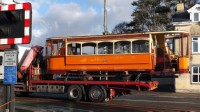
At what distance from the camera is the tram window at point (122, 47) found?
2119 cm

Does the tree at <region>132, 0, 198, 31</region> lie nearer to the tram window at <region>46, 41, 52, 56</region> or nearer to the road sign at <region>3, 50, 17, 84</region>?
the tram window at <region>46, 41, 52, 56</region>

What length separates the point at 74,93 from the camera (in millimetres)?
21641

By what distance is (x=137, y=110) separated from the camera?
16656 millimetres

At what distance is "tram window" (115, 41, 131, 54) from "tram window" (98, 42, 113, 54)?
351 millimetres

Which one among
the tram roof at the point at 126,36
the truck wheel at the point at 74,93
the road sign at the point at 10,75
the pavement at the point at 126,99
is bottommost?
the pavement at the point at 126,99

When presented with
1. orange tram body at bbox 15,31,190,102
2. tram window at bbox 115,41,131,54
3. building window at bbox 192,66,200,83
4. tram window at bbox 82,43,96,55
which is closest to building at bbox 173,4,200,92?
building window at bbox 192,66,200,83

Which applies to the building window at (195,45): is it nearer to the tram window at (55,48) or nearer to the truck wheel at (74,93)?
the tram window at (55,48)

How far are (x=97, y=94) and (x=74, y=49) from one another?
3.28 metres

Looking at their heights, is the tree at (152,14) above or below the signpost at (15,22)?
above

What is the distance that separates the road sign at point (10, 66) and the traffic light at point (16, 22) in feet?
1.55

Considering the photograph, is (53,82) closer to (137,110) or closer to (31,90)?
(31,90)

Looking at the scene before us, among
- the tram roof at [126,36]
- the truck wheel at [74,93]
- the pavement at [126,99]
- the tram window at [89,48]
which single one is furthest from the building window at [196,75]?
the truck wheel at [74,93]

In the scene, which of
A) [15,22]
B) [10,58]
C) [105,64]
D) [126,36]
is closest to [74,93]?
[105,64]

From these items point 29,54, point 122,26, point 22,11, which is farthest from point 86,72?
point 122,26
